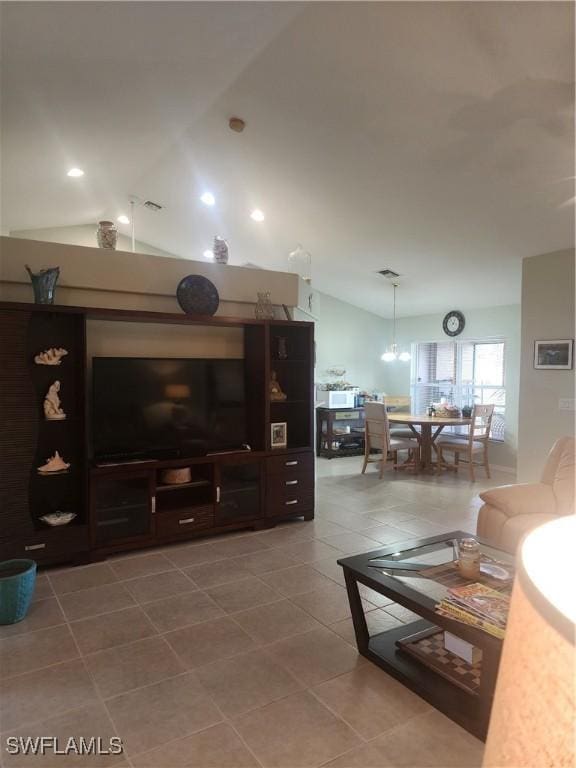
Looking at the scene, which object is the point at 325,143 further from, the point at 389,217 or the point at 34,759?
the point at 34,759

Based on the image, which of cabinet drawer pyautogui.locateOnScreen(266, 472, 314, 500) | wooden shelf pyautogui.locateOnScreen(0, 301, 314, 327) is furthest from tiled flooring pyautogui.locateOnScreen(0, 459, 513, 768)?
wooden shelf pyautogui.locateOnScreen(0, 301, 314, 327)

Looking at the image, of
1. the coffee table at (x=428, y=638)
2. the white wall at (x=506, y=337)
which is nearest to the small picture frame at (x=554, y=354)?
the white wall at (x=506, y=337)

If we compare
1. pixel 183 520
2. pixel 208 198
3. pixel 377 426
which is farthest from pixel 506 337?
pixel 183 520

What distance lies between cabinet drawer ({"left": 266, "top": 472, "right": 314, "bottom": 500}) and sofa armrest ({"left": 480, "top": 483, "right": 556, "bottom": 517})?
161 cm

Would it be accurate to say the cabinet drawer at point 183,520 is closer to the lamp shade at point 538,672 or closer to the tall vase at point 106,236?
the tall vase at point 106,236

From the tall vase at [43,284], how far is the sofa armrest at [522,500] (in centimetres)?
337

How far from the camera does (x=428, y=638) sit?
2.48 metres

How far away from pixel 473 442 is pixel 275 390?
3211mm

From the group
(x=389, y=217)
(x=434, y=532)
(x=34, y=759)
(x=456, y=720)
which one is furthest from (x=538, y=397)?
(x=34, y=759)

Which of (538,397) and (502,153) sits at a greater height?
(502,153)

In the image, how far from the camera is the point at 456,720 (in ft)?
6.46

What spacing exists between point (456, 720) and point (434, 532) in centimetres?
234

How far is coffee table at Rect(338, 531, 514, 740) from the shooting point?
189 cm

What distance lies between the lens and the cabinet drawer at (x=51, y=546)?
3.23m
